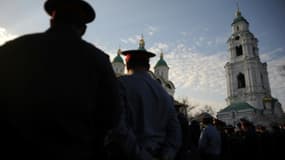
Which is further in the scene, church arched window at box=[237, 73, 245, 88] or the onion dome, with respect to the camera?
the onion dome

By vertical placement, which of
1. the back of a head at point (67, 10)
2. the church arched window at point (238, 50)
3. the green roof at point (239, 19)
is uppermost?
the green roof at point (239, 19)

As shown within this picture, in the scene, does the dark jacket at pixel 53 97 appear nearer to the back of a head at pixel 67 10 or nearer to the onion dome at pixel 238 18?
the back of a head at pixel 67 10

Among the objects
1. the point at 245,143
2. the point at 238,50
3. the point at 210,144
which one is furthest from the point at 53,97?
the point at 238,50

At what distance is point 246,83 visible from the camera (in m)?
47.5

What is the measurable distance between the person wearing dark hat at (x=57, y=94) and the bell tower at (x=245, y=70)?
51517 mm

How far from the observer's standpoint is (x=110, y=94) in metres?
1.69

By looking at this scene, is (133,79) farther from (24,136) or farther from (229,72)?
(229,72)

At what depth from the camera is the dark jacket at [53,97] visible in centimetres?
131

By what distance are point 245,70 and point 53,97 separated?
53.7 meters

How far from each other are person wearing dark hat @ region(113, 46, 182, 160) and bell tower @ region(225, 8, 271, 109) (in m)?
50.3

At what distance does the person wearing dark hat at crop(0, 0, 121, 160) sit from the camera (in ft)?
4.30

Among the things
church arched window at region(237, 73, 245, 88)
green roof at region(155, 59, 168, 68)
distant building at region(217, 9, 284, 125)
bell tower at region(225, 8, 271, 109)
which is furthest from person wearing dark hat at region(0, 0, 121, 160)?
green roof at region(155, 59, 168, 68)

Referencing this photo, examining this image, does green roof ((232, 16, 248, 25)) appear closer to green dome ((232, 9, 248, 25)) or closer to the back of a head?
green dome ((232, 9, 248, 25))

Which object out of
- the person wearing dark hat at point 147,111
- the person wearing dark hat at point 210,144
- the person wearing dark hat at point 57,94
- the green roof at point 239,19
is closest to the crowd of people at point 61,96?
the person wearing dark hat at point 57,94
